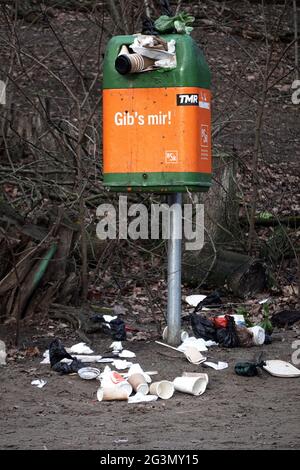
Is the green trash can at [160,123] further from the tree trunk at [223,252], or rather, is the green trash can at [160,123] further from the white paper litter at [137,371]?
the tree trunk at [223,252]

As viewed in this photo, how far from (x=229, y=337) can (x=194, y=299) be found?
167 cm

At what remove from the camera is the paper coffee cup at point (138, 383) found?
6.03 m

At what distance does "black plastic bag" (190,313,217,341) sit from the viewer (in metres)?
7.45

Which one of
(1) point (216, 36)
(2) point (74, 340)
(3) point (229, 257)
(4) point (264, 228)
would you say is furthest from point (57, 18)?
(2) point (74, 340)

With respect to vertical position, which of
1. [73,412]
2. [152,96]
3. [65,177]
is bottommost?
[73,412]

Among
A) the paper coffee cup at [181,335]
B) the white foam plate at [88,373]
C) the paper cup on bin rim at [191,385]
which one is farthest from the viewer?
the paper coffee cup at [181,335]

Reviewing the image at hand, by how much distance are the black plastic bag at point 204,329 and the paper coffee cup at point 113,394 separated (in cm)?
162

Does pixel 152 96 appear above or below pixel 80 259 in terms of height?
above

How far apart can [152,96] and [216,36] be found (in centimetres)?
1285

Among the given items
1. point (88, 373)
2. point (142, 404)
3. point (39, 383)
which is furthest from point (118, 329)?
point (142, 404)

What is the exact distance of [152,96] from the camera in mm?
6781

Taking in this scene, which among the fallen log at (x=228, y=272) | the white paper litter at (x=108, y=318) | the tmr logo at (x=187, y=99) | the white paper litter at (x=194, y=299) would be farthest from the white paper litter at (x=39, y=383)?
the fallen log at (x=228, y=272)
